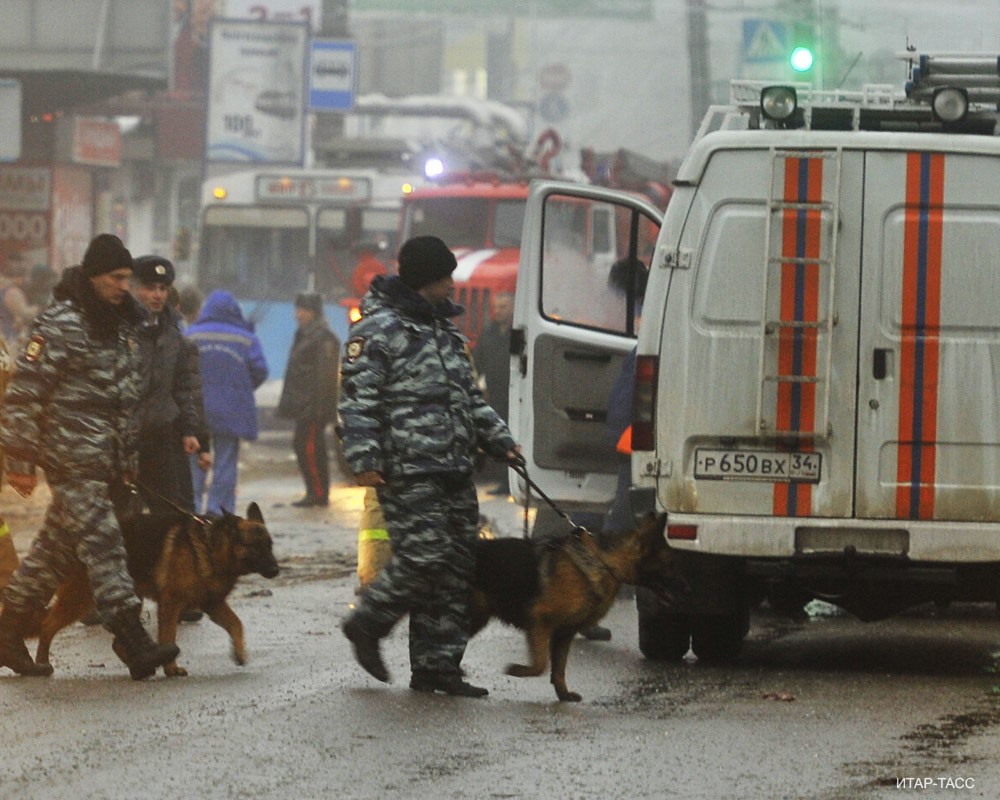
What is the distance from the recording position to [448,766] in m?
6.72

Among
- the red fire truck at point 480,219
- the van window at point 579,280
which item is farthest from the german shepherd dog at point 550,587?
the red fire truck at point 480,219

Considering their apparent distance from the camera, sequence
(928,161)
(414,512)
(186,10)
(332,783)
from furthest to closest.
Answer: (186,10), (928,161), (414,512), (332,783)

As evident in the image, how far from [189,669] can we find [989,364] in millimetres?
3423

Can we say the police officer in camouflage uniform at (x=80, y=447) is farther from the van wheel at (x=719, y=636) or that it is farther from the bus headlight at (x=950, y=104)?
the bus headlight at (x=950, y=104)

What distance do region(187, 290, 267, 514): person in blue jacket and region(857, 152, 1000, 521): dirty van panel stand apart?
618cm

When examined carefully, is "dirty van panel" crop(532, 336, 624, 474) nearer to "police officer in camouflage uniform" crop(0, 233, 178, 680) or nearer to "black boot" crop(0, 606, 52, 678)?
"police officer in camouflage uniform" crop(0, 233, 178, 680)

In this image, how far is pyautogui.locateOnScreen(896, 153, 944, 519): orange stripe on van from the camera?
873cm

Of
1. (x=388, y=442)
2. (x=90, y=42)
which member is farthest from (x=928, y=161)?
(x=90, y=42)

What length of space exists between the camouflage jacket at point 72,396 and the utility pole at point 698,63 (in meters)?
30.6

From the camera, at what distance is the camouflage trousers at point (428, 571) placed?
8188 millimetres

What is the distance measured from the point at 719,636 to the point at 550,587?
60.0 inches

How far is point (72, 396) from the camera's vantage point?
8.55 metres

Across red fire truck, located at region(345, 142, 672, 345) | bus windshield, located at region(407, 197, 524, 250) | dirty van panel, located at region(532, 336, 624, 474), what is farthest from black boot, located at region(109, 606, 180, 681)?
A: bus windshield, located at region(407, 197, 524, 250)

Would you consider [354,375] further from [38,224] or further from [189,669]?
[38,224]
